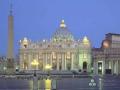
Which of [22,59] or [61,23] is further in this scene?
[61,23]

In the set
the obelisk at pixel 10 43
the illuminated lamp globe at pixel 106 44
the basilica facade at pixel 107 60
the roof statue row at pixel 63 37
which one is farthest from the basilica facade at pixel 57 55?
the obelisk at pixel 10 43

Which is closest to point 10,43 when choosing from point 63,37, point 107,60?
point 107,60

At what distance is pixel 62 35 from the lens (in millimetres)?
176875

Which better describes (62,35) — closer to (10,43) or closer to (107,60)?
(107,60)

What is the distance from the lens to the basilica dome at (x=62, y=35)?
17400cm

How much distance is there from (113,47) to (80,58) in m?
11.3

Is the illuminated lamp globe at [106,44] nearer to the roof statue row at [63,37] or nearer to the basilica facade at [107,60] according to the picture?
the basilica facade at [107,60]

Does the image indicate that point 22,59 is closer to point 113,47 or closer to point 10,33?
point 113,47

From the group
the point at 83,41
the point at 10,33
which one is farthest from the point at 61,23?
the point at 10,33

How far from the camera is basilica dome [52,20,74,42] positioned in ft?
571

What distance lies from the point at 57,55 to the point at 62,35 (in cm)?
1432

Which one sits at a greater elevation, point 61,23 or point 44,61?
point 61,23

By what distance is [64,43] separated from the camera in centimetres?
16725

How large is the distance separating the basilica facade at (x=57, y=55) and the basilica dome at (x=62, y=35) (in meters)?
3.94
